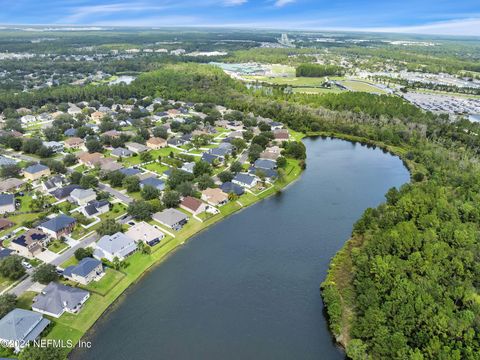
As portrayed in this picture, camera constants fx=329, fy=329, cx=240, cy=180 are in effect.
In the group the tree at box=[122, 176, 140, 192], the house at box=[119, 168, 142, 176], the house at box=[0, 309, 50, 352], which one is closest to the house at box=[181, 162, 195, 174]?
the house at box=[119, 168, 142, 176]

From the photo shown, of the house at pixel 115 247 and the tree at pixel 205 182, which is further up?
the tree at pixel 205 182

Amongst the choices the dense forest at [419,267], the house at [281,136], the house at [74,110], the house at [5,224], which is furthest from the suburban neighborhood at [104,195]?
the dense forest at [419,267]

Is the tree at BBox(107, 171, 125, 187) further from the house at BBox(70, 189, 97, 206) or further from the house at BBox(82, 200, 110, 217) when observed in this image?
the house at BBox(82, 200, 110, 217)

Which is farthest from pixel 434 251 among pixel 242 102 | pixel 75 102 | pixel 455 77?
pixel 455 77

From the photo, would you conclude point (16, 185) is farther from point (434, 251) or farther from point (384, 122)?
point (384, 122)

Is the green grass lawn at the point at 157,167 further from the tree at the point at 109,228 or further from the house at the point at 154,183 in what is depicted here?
the tree at the point at 109,228

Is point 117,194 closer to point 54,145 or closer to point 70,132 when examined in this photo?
point 54,145
